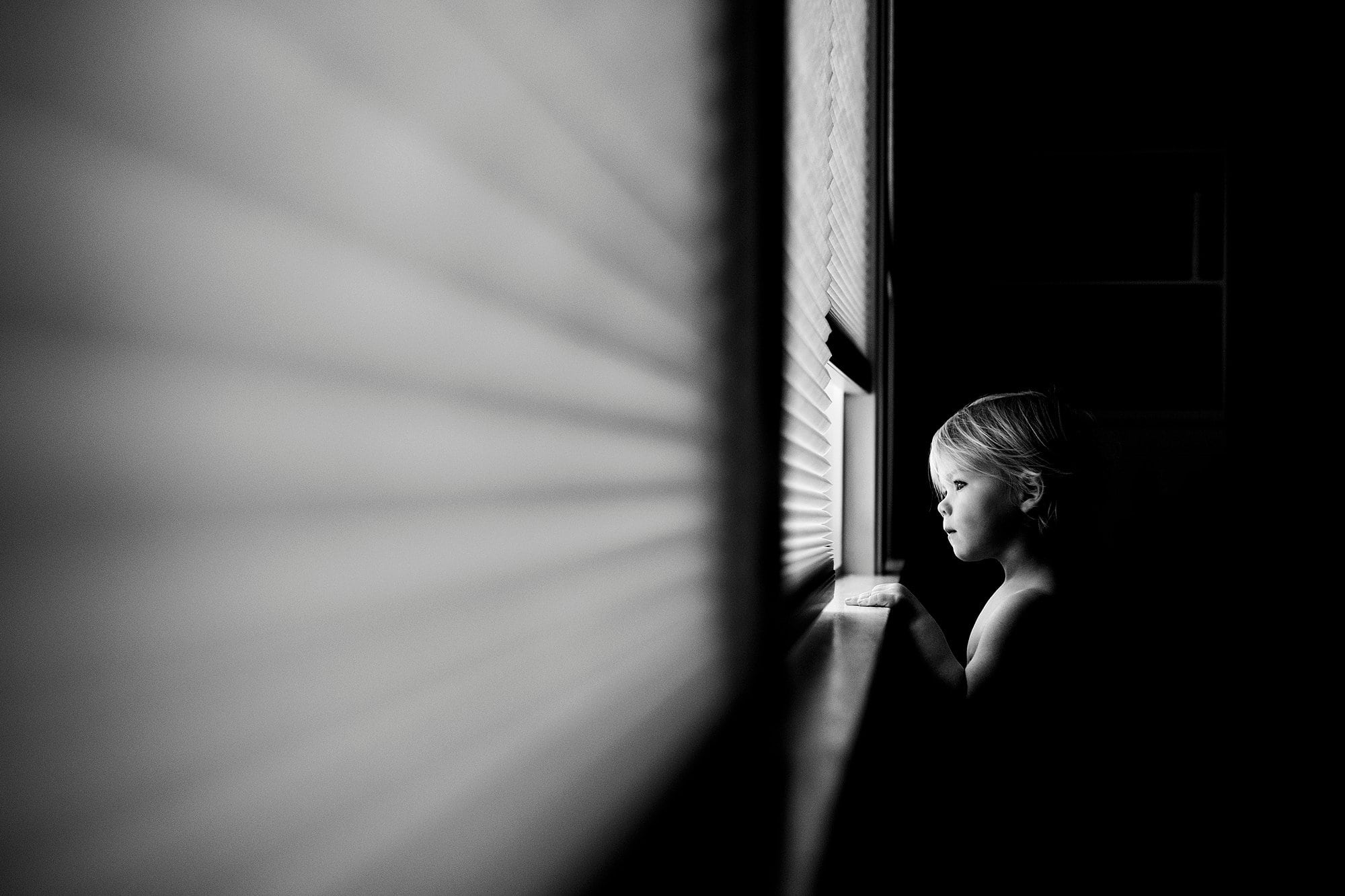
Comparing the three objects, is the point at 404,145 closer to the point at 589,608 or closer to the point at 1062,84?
the point at 589,608

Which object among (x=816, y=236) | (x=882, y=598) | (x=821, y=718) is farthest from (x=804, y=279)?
(x=882, y=598)

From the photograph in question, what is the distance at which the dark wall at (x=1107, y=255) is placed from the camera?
309 centimetres

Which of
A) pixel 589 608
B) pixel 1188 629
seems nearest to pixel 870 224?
pixel 589 608

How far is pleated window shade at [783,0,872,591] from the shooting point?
87 cm

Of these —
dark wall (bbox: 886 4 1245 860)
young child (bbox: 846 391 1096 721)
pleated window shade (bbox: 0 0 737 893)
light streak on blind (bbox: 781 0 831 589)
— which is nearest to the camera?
pleated window shade (bbox: 0 0 737 893)

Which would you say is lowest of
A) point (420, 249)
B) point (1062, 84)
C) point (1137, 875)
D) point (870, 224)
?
point (1137, 875)

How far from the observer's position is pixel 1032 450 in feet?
4.92

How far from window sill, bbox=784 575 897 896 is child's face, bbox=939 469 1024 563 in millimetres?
252

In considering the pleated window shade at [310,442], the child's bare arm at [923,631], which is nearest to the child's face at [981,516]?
the child's bare arm at [923,631]

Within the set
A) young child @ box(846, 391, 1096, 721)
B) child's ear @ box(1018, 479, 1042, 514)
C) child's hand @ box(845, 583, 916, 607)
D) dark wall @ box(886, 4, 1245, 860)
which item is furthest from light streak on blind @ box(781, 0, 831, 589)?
dark wall @ box(886, 4, 1245, 860)

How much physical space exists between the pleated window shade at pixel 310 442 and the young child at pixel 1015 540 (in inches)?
43.0

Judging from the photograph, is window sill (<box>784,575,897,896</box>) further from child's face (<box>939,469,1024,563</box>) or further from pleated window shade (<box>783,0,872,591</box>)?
child's face (<box>939,469,1024,563</box>)

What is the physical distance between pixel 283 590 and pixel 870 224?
1.77m

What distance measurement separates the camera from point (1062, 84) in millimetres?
3238
